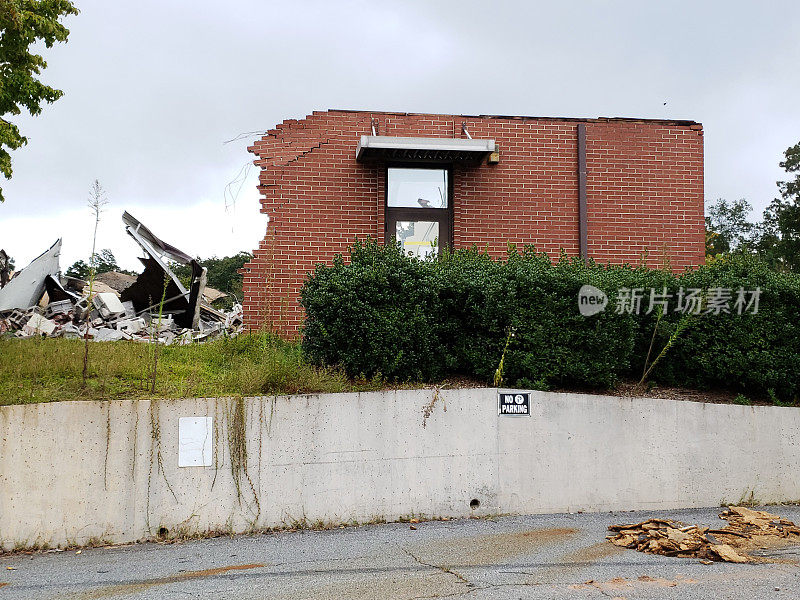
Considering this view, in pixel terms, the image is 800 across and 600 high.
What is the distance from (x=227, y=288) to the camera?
144 feet

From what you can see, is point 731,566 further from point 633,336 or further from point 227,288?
point 227,288

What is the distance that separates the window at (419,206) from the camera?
13297mm

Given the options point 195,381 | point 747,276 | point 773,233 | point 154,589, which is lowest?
point 154,589

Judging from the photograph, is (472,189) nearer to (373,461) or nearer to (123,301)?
(373,461)

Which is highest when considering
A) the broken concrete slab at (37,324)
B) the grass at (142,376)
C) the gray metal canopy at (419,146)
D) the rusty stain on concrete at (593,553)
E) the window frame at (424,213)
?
the gray metal canopy at (419,146)

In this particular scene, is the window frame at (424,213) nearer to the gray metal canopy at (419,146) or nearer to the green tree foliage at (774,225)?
the gray metal canopy at (419,146)

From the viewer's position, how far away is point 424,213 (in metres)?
13.4

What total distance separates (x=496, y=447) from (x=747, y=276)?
14.4 ft

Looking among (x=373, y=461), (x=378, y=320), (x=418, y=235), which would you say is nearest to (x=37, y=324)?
(x=418, y=235)

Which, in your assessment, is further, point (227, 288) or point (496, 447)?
point (227, 288)

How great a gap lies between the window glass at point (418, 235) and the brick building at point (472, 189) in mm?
20

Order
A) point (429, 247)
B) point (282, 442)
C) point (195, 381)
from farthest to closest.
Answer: point (429, 247), point (195, 381), point (282, 442)

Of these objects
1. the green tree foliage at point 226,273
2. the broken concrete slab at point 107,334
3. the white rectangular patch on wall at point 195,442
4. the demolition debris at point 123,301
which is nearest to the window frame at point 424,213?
the demolition debris at point 123,301

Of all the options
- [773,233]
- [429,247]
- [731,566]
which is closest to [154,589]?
[731,566]
